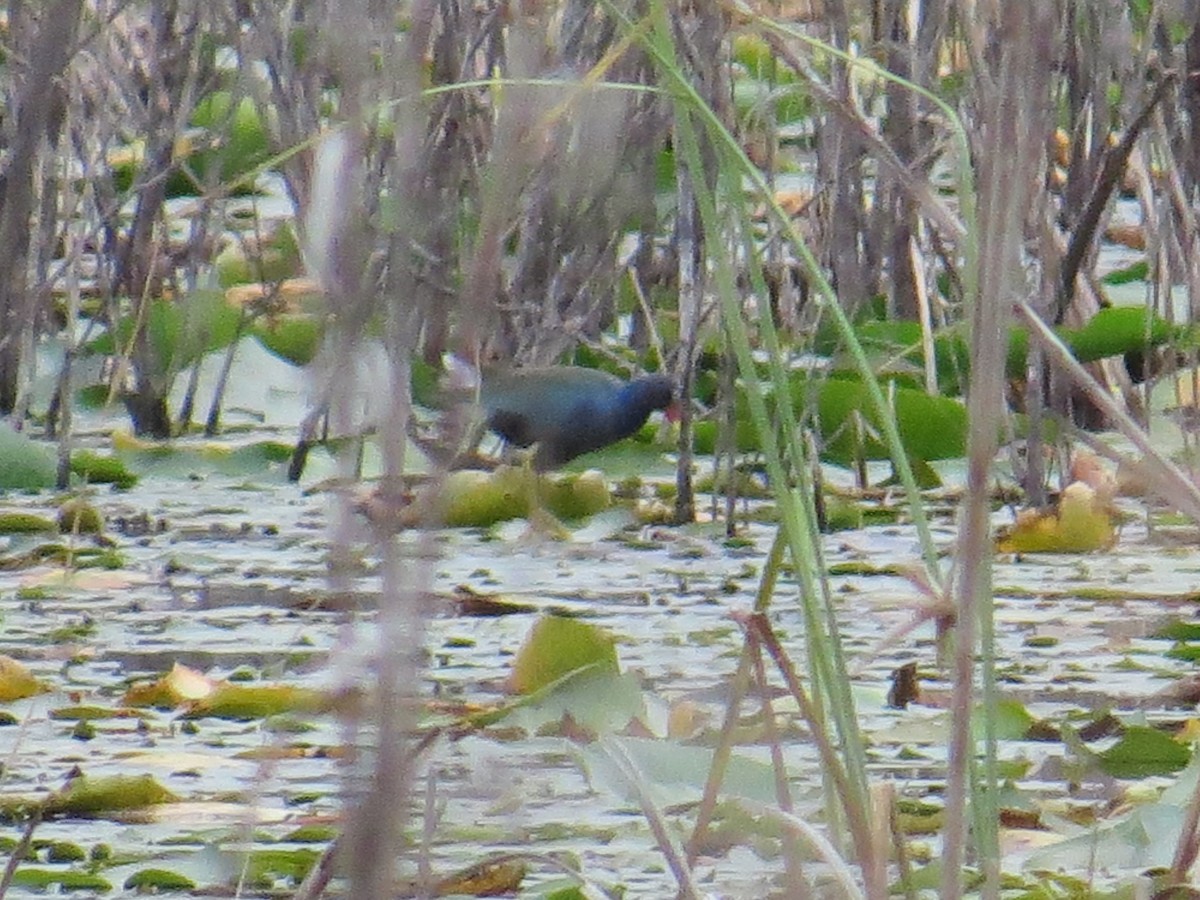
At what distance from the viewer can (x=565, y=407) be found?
4.25m

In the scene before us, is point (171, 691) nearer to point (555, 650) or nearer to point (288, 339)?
point (555, 650)

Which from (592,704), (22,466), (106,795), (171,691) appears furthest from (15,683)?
(22,466)

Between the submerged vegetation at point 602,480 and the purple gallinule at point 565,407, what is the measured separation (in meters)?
0.02

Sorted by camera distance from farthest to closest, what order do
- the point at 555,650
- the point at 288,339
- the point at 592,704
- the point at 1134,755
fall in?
1. the point at 288,339
2. the point at 555,650
3. the point at 592,704
4. the point at 1134,755

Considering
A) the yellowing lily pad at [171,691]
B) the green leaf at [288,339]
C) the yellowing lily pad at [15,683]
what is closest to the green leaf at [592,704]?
the yellowing lily pad at [171,691]

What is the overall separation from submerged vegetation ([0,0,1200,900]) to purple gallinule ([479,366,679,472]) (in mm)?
18

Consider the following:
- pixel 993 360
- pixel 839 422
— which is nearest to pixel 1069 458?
pixel 839 422

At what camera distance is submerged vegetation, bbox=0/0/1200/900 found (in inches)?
47.1

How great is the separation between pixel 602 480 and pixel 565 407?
28cm

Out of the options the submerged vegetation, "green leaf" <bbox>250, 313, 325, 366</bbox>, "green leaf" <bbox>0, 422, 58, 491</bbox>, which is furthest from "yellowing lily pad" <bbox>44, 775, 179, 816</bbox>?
"green leaf" <bbox>250, 313, 325, 366</bbox>

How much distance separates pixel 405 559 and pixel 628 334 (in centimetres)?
460

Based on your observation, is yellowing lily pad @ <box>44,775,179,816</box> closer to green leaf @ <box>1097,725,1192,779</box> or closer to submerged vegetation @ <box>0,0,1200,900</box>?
submerged vegetation @ <box>0,0,1200,900</box>

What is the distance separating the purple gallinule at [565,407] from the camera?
4.25 meters

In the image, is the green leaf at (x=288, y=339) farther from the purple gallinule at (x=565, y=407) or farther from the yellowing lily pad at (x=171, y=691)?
the yellowing lily pad at (x=171, y=691)
